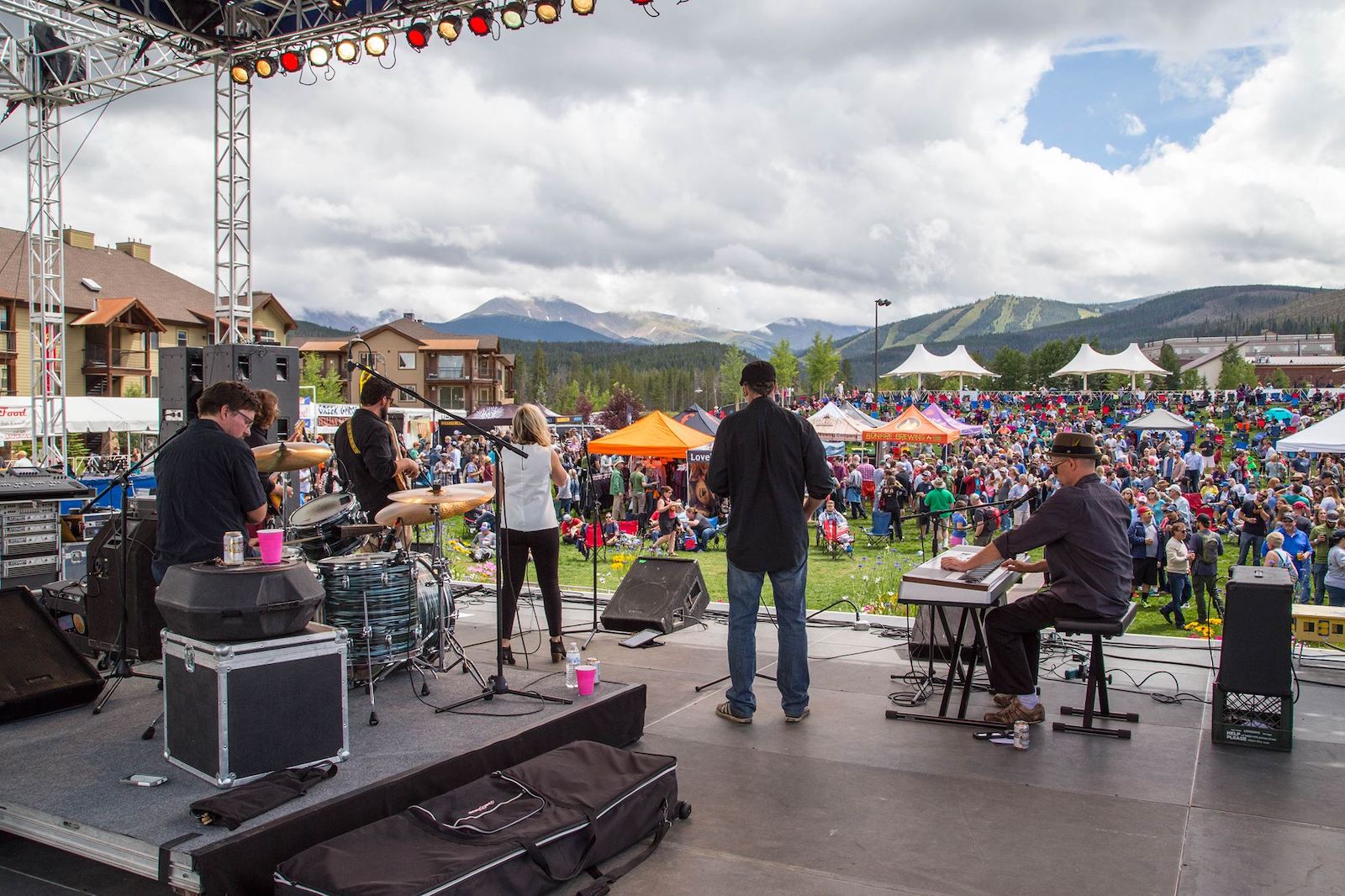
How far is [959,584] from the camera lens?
478 centimetres

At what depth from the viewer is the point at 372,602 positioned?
4.60 meters

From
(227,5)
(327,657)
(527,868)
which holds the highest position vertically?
(227,5)

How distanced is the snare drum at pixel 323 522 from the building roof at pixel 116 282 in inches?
1605

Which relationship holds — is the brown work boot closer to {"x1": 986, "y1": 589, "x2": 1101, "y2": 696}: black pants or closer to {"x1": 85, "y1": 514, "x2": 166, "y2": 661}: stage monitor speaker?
{"x1": 986, "y1": 589, "x2": 1101, "y2": 696}: black pants

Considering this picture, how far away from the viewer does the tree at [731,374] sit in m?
90.0

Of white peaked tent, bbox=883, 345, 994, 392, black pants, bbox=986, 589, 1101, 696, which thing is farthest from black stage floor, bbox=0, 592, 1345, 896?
white peaked tent, bbox=883, 345, 994, 392

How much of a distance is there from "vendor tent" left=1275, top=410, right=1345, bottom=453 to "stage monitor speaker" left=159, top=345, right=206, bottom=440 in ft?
54.8

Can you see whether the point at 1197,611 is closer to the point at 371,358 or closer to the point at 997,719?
the point at 997,719

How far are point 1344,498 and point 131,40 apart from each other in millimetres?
18824

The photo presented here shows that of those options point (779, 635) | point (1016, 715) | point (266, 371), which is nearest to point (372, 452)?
point (779, 635)

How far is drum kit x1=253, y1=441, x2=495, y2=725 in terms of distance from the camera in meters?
4.58

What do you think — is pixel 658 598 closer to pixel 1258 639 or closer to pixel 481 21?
pixel 1258 639

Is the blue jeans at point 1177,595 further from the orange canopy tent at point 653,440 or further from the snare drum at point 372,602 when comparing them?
the snare drum at point 372,602

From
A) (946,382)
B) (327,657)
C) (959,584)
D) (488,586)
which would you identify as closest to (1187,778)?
(959,584)
